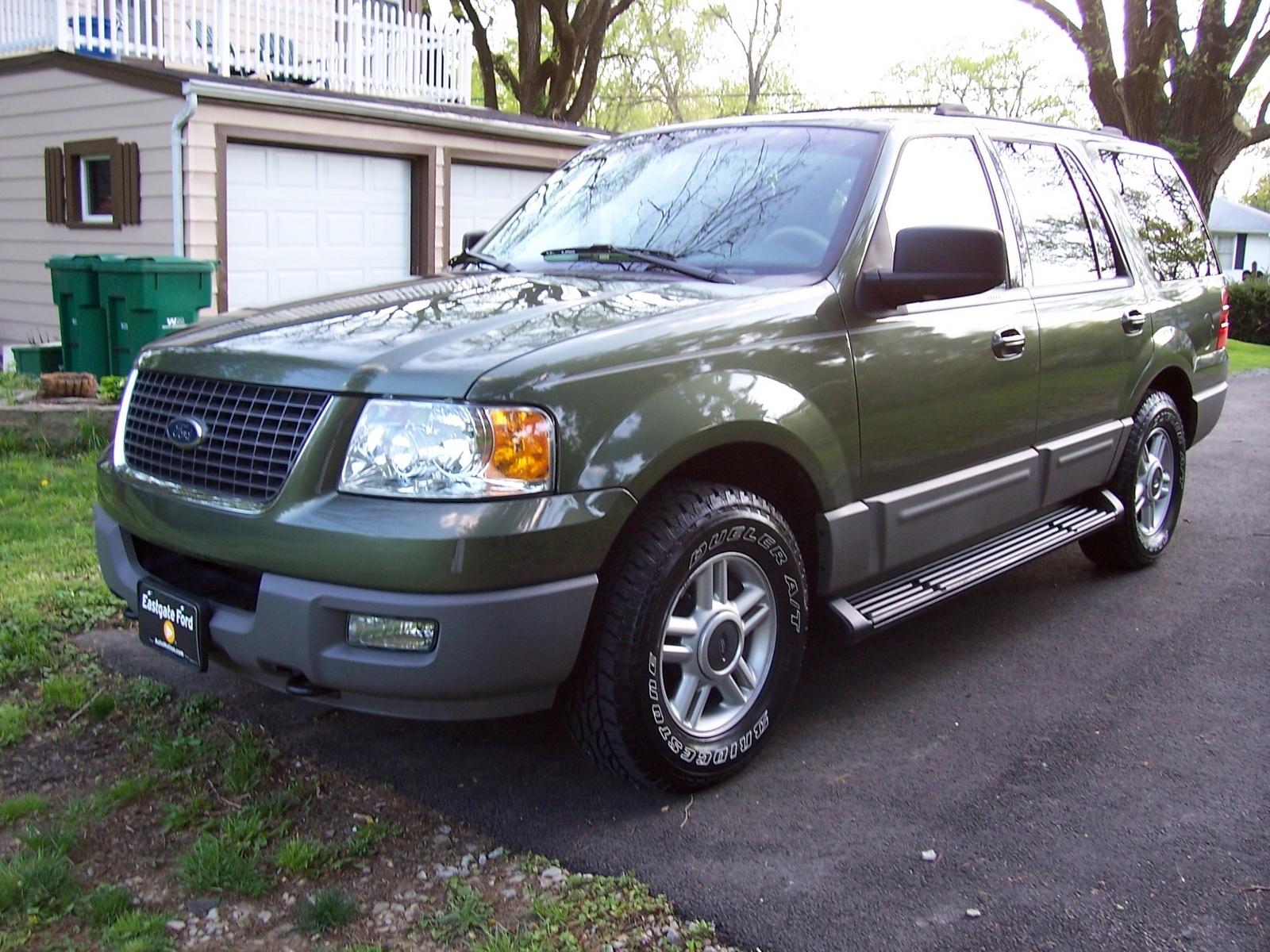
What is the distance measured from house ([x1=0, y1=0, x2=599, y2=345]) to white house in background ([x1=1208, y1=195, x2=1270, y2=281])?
49.6 meters

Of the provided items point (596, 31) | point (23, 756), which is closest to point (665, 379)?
point (23, 756)

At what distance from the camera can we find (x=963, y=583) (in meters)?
4.29

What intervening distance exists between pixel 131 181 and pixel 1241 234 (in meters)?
57.4

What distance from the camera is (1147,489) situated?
229 inches

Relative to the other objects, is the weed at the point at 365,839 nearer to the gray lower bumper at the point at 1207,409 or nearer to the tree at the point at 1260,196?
the gray lower bumper at the point at 1207,409

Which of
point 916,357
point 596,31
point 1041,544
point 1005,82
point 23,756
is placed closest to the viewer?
point 23,756

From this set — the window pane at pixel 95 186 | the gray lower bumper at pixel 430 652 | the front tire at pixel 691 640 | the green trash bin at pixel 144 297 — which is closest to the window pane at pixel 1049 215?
the front tire at pixel 691 640

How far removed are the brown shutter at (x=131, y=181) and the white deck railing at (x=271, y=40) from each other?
4.17 feet

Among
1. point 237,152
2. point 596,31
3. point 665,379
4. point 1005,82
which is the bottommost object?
point 665,379

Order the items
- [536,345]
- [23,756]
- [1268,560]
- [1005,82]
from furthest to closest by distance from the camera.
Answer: [1005,82] < [1268,560] < [23,756] < [536,345]

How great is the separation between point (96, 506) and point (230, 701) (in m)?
0.77

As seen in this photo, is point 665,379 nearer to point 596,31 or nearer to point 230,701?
point 230,701

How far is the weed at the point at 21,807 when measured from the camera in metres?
3.24

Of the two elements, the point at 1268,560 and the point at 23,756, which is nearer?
the point at 23,756
